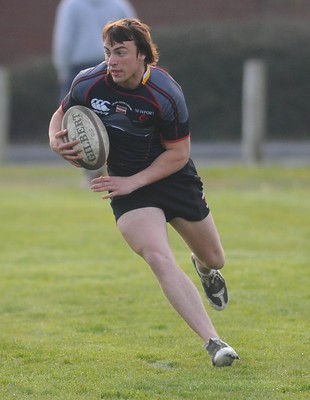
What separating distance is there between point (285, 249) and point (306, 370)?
506 centimetres

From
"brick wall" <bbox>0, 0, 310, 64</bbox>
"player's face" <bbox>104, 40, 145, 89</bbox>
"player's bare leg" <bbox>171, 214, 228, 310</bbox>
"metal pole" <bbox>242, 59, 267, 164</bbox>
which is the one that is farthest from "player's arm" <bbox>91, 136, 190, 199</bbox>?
"brick wall" <bbox>0, 0, 310, 64</bbox>

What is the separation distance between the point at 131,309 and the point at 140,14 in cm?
2272

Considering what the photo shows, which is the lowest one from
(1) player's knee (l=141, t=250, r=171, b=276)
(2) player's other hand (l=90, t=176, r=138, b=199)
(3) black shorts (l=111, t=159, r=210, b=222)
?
(1) player's knee (l=141, t=250, r=171, b=276)

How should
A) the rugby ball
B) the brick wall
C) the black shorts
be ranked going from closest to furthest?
the rugby ball, the black shorts, the brick wall

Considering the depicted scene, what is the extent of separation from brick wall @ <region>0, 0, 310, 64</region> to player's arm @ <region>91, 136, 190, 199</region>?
23.7 meters

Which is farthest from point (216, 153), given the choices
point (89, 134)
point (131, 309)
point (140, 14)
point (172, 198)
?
point (89, 134)

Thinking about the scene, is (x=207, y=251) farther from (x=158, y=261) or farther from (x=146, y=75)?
(x=146, y=75)

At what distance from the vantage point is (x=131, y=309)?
857 centimetres

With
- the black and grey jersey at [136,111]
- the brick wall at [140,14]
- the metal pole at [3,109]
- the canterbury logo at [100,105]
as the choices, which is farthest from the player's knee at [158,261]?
the brick wall at [140,14]

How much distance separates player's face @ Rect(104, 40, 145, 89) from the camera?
21.5 feet

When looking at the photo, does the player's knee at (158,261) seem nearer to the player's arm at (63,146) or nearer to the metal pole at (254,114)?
the player's arm at (63,146)

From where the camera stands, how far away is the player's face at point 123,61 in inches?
258

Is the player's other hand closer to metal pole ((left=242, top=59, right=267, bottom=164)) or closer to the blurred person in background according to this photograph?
the blurred person in background

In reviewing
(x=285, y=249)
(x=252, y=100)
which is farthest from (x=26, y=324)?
(x=252, y=100)
